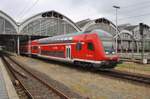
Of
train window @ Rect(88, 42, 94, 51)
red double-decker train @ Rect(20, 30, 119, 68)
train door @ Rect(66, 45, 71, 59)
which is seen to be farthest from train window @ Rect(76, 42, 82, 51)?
train door @ Rect(66, 45, 71, 59)

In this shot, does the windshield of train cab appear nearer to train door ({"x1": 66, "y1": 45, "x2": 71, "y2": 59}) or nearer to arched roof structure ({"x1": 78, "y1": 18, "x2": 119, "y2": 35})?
train door ({"x1": 66, "y1": 45, "x2": 71, "y2": 59})

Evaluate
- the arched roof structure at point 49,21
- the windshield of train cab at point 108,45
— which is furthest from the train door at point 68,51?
the arched roof structure at point 49,21

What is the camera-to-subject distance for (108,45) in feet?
69.8

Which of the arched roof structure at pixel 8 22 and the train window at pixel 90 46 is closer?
the train window at pixel 90 46

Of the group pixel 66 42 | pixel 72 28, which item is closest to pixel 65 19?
pixel 72 28

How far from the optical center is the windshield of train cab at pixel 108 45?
68.5ft

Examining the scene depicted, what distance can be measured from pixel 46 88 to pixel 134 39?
260ft

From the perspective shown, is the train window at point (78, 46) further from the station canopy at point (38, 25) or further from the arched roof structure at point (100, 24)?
the arched roof structure at point (100, 24)

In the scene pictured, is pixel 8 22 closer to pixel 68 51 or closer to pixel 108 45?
pixel 68 51

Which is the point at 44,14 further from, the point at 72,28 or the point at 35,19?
the point at 72,28

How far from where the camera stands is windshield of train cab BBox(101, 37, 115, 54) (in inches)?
822

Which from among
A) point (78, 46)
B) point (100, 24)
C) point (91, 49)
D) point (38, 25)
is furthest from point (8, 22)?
point (91, 49)

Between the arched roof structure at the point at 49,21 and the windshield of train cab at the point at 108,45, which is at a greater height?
the arched roof structure at the point at 49,21

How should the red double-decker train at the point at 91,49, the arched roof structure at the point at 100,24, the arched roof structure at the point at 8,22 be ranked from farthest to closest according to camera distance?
the arched roof structure at the point at 100,24, the arched roof structure at the point at 8,22, the red double-decker train at the point at 91,49
